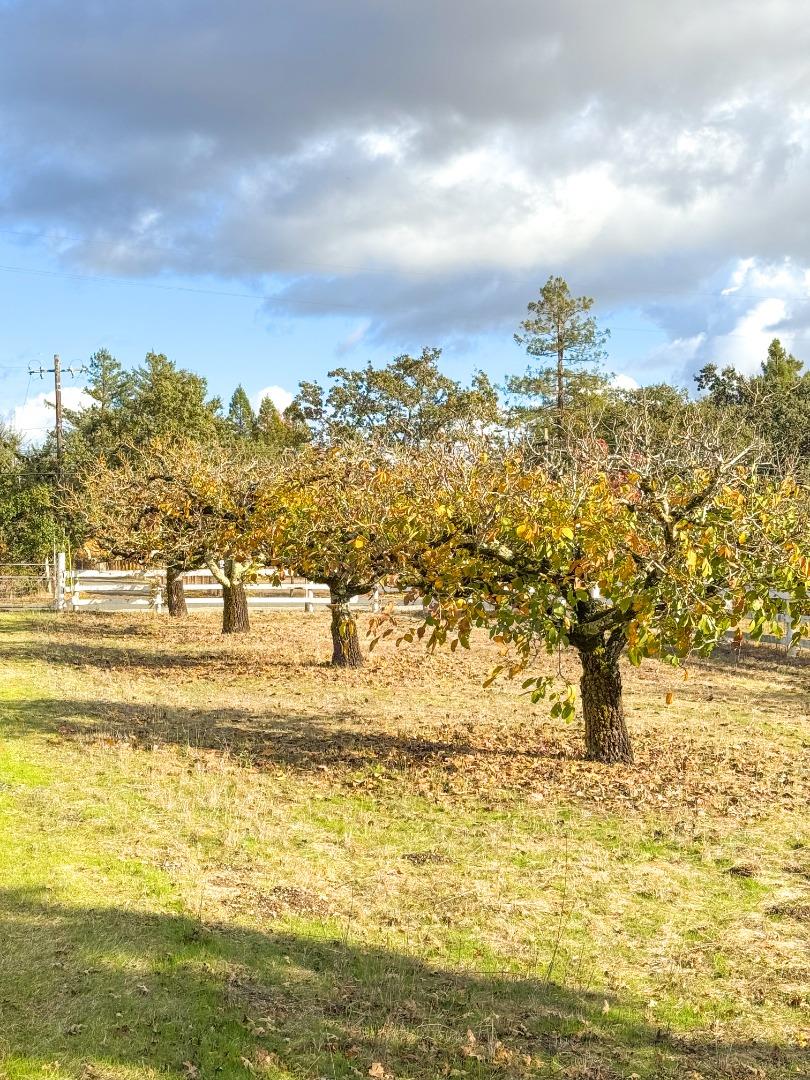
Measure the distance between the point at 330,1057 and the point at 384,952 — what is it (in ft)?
3.99

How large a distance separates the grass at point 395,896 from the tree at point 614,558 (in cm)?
163

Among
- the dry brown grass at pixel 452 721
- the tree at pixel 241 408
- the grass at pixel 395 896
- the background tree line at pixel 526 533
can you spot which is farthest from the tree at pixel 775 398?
the tree at pixel 241 408

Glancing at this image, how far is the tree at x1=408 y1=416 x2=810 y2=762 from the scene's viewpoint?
24.8ft

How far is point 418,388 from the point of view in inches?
1699

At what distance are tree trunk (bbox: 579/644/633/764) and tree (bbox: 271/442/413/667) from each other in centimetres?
250

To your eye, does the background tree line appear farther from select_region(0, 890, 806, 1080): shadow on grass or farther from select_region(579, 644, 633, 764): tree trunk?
select_region(0, 890, 806, 1080): shadow on grass

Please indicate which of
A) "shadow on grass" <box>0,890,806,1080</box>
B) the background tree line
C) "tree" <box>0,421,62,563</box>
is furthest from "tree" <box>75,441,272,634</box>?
"tree" <box>0,421,62,563</box>

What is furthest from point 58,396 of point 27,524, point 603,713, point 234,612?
point 603,713

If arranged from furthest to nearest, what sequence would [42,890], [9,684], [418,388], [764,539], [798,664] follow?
[418,388], [798,664], [9,684], [764,539], [42,890]

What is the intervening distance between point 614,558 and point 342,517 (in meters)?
6.21

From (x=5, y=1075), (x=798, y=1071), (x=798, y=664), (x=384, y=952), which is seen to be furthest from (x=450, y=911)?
(x=798, y=664)

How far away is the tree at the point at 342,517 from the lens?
1141cm

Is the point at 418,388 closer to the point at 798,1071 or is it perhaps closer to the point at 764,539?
the point at 764,539

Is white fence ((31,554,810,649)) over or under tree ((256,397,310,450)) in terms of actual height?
under
